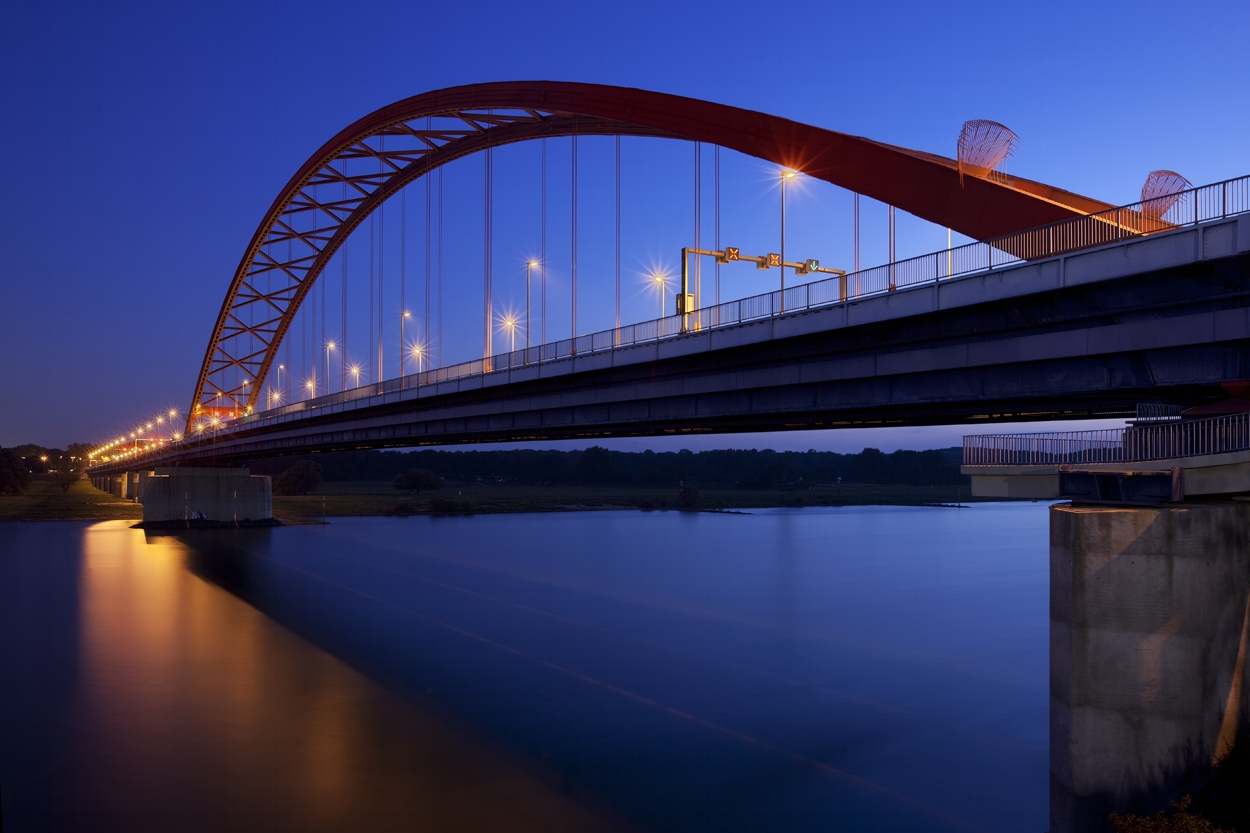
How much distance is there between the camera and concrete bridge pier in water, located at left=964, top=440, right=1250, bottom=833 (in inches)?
400

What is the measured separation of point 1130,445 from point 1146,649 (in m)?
3.24

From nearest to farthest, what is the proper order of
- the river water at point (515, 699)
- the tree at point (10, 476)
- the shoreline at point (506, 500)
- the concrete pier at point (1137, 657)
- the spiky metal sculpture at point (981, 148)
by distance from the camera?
the concrete pier at point (1137, 657) → the river water at point (515, 699) → the spiky metal sculpture at point (981, 148) → the shoreline at point (506, 500) → the tree at point (10, 476)

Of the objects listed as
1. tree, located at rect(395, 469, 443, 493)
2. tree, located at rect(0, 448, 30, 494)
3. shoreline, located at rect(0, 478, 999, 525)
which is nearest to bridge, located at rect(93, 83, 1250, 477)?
shoreline, located at rect(0, 478, 999, 525)

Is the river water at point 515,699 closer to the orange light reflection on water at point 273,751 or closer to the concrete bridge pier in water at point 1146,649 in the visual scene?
the orange light reflection on water at point 273,751

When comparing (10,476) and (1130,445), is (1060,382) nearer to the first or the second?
(1130,445)

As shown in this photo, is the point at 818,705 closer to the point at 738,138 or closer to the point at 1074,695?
the point at 1074,695

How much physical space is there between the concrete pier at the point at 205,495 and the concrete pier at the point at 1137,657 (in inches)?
2662

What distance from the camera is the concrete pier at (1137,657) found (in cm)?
1016

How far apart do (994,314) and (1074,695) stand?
6214 mm

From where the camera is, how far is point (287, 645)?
26.1 metres

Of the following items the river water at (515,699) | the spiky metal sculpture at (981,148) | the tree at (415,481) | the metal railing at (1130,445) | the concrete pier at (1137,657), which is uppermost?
the spiky metal sculpture at (981,148)

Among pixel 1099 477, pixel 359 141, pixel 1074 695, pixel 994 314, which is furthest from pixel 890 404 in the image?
pixel 359 141

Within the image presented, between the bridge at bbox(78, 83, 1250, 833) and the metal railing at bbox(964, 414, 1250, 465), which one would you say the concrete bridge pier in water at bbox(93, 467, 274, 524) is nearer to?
the bridge at bbox(78, 83, 1250, 833)

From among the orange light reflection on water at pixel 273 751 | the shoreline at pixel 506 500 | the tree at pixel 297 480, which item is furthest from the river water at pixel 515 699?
the tree at pixel 297 480
